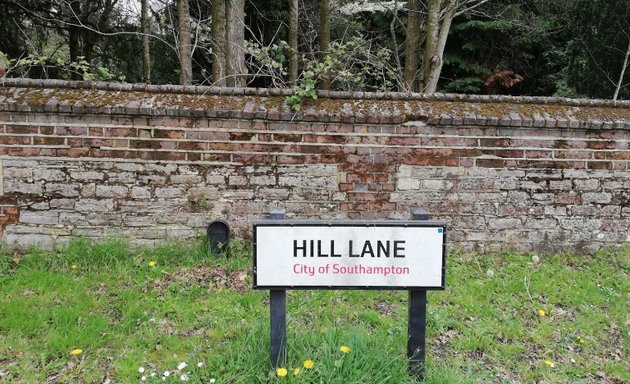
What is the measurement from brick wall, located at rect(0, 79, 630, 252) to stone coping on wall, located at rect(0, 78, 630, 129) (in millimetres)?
13

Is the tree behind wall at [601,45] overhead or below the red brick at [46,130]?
overhead

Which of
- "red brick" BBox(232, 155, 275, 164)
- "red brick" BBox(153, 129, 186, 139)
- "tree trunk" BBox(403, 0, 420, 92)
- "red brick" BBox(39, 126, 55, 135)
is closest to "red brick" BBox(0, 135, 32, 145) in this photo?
"red brick" BBox(39, 126, 55, 135)

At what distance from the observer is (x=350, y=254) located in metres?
2.63

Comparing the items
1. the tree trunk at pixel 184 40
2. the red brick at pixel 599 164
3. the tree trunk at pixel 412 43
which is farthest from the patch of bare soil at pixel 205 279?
the tree trunk at pixel 412 43

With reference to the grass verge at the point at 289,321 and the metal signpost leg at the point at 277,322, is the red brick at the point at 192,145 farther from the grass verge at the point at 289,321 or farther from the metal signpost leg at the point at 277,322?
the metal signpost leg at the point at 277,322

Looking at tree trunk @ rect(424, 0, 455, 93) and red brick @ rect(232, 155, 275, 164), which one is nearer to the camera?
red brick @ rect(232, 155, 275, 164)

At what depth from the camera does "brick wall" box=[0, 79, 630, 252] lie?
430cm

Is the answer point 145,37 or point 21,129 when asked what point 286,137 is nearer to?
point 21,129

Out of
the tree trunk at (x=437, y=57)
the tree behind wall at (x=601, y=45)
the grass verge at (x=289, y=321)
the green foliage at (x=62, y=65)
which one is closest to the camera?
the grass verge at (x=289, y=321)

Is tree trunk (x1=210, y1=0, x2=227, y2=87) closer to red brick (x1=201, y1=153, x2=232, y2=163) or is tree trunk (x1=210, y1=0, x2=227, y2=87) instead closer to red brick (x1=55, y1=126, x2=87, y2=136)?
red brick (x1=201, y1=153, x2=232, y2=163)

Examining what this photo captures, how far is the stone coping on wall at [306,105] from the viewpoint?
4.25m

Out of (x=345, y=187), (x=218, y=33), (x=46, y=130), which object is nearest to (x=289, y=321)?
(x=345, y=187)

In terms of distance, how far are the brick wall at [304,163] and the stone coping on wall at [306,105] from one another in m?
0.01

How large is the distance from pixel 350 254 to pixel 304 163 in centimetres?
197
